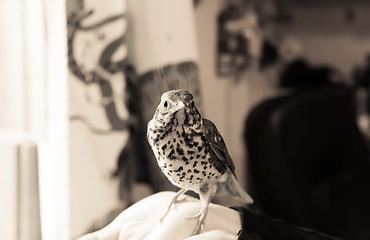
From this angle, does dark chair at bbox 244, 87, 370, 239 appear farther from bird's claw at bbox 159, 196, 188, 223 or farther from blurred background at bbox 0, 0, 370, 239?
bird's claw at bbox 159, 196, 188, 223

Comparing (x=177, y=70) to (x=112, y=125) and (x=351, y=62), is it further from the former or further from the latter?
(x=351, y=62)

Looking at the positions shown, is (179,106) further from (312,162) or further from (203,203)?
(312,162)

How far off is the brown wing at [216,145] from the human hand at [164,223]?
3 centimetres

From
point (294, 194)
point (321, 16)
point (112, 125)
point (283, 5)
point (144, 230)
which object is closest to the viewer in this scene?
point (144, 230)

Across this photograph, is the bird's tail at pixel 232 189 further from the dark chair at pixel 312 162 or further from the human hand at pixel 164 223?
the dark chair at pixel 312 162

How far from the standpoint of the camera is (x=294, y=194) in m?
0.91

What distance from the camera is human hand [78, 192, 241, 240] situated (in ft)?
0.82

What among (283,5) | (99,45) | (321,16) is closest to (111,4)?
(99,45)

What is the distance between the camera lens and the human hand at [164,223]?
0.82 ft

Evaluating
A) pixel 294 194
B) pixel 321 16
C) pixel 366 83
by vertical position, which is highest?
pixel 321 16

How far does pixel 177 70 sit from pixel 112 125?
80 mm

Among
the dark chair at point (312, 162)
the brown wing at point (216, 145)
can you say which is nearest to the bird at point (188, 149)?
the brown wing at point (216, 145)

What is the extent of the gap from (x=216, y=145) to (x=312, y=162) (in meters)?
0.83

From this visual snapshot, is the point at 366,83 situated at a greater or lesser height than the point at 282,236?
greater
